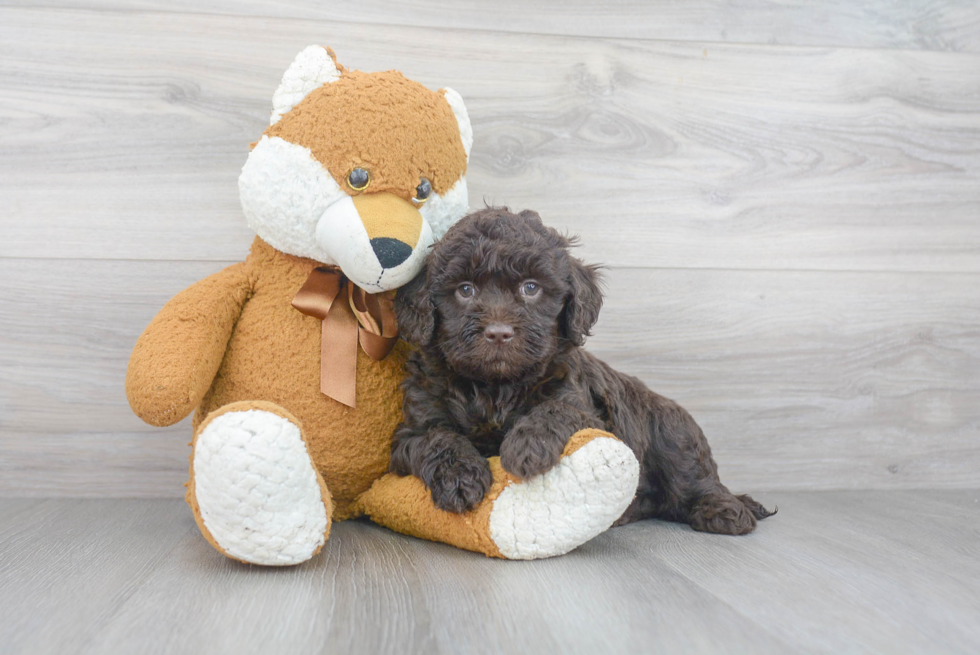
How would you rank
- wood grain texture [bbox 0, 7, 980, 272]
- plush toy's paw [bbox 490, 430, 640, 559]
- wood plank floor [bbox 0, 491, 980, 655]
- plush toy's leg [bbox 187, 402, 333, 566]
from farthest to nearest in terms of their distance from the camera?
wood grain texture [bbox 0, 7, 980, 272] → plush toy's paw [bbox 490, 430, 640, 559] → plush toy's leg [bbox 187, 402, 333, 566] → wood plank floor [bbox 0, 491, 980, 655]

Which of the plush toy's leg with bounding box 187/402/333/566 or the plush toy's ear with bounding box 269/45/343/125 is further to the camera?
the plush toy's ear with bounding box 269/45/343/125

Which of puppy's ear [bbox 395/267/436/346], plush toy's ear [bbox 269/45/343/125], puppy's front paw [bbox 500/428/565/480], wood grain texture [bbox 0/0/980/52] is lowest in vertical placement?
puppy's front paw [bbox 500/428/565/480]

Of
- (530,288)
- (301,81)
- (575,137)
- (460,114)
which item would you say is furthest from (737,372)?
(301,81)

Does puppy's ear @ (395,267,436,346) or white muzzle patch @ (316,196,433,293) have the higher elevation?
white muzzle patch @ (316,196,433,293)

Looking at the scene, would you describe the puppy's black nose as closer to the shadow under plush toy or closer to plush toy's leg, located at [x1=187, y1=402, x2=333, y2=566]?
the shadow under plush toy

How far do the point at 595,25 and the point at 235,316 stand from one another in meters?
1.17

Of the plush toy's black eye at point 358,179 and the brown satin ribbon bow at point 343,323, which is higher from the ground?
the plush toy's black eye at point 358,179

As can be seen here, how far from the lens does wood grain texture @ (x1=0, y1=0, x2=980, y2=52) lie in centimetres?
182

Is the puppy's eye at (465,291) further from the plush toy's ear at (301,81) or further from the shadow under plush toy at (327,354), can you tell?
the plush toy's ear at (301,81)

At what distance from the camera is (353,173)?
1.33m

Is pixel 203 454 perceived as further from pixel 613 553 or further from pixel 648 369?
pixel 648 369

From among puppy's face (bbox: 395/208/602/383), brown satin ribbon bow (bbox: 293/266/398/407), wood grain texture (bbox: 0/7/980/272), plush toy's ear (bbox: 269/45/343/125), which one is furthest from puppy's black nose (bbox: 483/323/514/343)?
wood grain texture (bbox: 0/7/980/272)

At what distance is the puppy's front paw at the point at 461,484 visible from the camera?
1265 millimetres

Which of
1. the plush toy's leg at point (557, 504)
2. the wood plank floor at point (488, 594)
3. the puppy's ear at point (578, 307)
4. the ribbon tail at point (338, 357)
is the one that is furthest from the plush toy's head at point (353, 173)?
the wood plank floor at point (488, 594)
